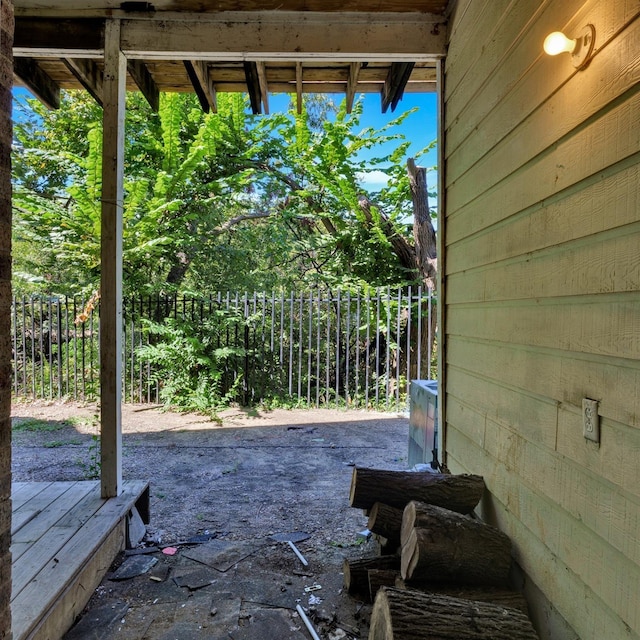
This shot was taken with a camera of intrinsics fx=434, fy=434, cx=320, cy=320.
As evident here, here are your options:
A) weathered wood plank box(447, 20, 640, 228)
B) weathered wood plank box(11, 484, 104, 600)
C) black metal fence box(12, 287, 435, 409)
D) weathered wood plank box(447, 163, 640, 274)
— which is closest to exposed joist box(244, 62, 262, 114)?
weathered wood plank box(447, 20, 640, 228)

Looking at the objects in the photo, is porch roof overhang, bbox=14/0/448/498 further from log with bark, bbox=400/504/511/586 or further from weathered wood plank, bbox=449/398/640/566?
weathered wood plank, bbox=449/398/640/566

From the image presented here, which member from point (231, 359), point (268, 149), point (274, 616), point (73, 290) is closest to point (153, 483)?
point (274, 616)

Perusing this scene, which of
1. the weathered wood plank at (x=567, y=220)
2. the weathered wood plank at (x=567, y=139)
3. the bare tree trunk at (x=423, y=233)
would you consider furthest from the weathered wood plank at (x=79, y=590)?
the bare tree trunk at (x=423, y=233)

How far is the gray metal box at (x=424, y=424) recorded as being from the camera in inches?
116

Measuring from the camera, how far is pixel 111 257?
2.60 metres

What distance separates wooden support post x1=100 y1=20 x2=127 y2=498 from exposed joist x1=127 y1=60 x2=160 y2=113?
274 millimetres

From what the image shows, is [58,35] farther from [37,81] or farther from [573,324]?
[573,324]

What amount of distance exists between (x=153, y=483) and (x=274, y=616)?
7.20 feet

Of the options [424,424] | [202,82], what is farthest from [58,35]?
[424,424]

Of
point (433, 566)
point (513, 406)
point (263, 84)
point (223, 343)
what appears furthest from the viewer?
point (223, 343)

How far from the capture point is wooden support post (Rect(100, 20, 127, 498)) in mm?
2582

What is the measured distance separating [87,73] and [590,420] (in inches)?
143

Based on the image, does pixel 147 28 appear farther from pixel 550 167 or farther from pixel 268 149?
pixel 268 149

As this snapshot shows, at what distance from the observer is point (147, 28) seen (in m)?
2.63
